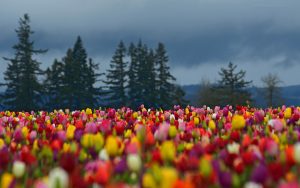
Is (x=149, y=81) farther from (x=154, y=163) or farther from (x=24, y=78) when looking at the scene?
(x=154, y=163)

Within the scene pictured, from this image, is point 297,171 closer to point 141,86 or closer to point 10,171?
point 10,171

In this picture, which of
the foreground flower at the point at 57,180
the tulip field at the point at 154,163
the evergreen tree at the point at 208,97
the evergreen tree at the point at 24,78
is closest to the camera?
the foreground flower at the point at 57,180

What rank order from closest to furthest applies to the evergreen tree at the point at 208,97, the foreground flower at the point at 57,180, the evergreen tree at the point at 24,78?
1. the foreground flower at the point at 57,180
2. the evergreen tree at the point at 24,78
3. the evergreen tree at the point at 208,97

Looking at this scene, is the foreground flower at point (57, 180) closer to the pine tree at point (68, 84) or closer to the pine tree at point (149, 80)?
the pine tree at point (68, 84)

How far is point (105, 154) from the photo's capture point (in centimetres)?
450

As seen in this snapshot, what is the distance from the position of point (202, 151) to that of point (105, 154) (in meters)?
0.84

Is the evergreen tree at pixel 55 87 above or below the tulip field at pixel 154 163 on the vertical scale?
above

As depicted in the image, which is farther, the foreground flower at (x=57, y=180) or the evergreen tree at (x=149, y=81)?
the evergreen tree at (x=149, y=81)

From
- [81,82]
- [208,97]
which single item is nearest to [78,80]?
[81,82]

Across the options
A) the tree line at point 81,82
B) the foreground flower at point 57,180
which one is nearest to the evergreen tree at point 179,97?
the tree line at point 81,82

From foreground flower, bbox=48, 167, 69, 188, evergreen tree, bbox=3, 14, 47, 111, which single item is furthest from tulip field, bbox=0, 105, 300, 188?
evergreen tree, bbox=3, 14, 47, 111

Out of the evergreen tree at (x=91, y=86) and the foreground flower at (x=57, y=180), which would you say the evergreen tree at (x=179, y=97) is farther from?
the foreground flower at (x=57, y=180)

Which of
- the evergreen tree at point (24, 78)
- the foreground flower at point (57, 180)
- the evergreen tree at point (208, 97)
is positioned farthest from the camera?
the evergreen tree at point (208, 97)

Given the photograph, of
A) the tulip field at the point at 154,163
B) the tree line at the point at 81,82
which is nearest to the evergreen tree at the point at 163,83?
the tree line at the point at 81,82
